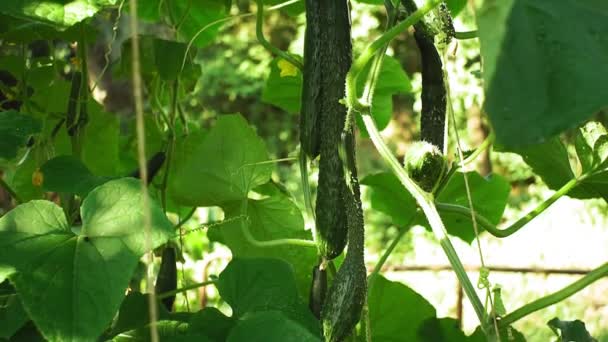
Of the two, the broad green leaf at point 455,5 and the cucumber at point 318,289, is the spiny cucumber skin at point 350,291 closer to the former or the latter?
the cucumber at point 318,289

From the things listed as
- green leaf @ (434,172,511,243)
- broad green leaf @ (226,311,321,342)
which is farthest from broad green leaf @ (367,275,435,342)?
broad green leaf @ (226,311,321,342)

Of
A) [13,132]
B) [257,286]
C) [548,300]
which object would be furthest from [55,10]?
[548,300]

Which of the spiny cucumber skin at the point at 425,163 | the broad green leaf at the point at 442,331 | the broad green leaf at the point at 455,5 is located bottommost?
the broad green leaf at the point at 442,331

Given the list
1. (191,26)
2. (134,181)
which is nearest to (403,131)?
(191,26)

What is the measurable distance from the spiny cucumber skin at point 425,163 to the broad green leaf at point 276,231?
21 centimetres

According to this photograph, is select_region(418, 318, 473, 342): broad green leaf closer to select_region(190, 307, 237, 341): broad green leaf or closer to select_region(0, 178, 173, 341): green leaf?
select_region(190, 307, 237, 341): broad green leaf

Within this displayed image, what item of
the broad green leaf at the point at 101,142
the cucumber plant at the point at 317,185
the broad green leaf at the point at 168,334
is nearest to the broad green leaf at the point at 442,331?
the cucumber plant at the point at 317,185

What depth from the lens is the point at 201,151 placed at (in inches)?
28.6

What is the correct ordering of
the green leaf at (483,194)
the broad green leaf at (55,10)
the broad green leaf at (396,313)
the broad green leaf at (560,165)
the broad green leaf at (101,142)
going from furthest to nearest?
the broad green leaf at (101,142)
the green leaf at (483,194)
the broad green leaf at (396,313)
the broad green leaf at (560,165)
the broad green leaf at (55,10)

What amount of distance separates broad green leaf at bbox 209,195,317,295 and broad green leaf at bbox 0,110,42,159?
187 mm

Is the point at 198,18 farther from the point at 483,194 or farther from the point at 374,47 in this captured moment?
the point at 374,47

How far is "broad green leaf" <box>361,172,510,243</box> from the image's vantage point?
83cm

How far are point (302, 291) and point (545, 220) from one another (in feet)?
10.3

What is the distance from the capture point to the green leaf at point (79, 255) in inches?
19.3
